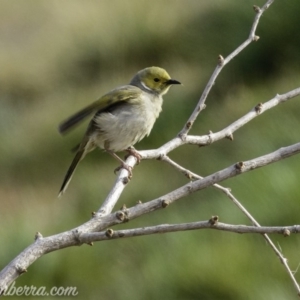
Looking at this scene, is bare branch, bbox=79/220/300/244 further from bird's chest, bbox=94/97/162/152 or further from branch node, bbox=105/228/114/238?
bird's chest, bbox=94/97/162/152

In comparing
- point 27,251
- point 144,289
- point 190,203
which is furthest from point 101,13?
point 27,251

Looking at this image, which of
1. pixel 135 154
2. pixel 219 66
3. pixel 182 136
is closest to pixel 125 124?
pixel 135 154

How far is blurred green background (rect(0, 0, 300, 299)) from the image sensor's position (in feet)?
17.9

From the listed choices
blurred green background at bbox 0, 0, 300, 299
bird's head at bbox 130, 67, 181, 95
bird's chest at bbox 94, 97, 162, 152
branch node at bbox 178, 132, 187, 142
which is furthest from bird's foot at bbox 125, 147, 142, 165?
blurred green background at bbox 0, 0, 300, 299

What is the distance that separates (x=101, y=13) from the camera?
426 inches

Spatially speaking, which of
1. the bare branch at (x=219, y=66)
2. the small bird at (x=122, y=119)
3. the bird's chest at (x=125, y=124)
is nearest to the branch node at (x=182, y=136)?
the bare branch at (x=219, y=66)

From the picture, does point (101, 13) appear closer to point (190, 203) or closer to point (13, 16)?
point (13, 16)

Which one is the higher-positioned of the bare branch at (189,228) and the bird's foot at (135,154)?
the bird's foot at (135,154)

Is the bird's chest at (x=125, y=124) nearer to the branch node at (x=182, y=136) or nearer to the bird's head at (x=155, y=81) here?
the bird's head at (x=155, y=81)

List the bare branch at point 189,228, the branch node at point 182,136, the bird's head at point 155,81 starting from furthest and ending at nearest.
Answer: the bird's head at point 155,81 < the branch node at point 182,136 < the bare branch at point 189,228

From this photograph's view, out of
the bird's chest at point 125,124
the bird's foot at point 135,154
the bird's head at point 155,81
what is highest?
the bird's head at point 155,81

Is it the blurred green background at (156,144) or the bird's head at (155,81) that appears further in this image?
the blurred green background at (156,144)

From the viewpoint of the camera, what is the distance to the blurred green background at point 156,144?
17.9ft

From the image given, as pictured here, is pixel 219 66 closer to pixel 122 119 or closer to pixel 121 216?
pixel 122 119
